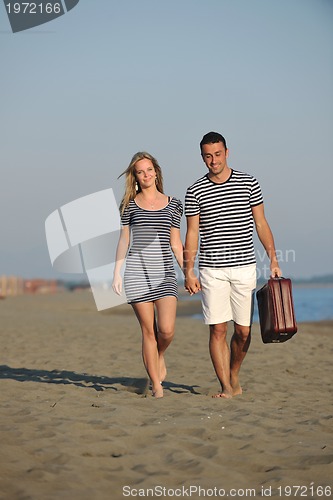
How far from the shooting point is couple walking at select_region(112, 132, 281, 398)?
238 inches

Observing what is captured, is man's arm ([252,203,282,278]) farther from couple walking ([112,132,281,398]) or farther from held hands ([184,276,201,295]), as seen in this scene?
held hands ([184,276,201,295])

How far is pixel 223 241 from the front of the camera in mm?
6047

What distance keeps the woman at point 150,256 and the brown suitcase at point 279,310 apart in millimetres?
820

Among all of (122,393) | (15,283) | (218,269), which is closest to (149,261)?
(218,269)

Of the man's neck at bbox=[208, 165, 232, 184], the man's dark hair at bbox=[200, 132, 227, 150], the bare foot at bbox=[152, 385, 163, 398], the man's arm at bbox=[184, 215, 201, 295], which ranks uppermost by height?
the man's dark hair at bbox=[200, 132, 227, 150]

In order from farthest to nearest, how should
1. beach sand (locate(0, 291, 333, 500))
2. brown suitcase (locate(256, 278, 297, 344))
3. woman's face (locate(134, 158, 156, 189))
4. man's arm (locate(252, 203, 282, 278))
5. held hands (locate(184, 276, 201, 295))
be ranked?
woman's face (locate(134, 158, 156, 189)), man's arm (locate(252, 203, 282, 278)), held hands (locate(184, 276, 201, 295)), brown suitcase (locate(256, 278, 297, 344)), beach sand (locate(0, 291, 333, 500))

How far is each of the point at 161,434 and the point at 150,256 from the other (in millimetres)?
Result: 1977

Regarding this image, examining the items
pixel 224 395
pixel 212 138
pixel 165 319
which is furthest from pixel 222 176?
pixel 224 395

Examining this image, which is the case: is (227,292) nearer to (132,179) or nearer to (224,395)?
(224,395)

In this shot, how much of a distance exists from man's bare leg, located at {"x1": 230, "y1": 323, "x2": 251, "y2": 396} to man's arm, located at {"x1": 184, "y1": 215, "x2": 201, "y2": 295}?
0.50 metres

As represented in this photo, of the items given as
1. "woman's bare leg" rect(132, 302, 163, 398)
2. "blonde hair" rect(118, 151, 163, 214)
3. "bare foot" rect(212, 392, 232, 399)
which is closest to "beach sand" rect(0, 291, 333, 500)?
"bare foot" rect(212, 392, 232, 399)

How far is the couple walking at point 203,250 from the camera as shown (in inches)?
238

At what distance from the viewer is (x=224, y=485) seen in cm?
375

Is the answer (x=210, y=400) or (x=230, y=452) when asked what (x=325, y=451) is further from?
(x=210, y=400)
